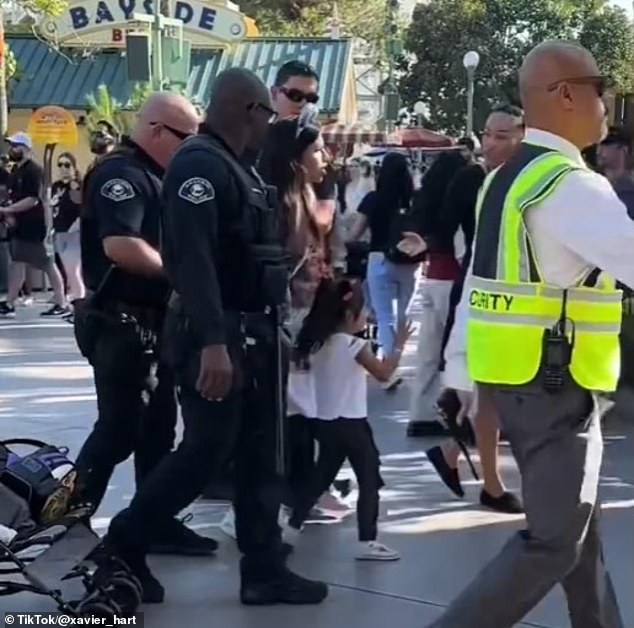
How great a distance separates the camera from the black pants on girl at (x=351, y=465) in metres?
5.62

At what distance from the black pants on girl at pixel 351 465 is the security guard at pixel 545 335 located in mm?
1749

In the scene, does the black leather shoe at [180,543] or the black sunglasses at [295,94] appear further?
the black sunglasses at [295,94]

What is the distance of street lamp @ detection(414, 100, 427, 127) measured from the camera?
48.7 metres

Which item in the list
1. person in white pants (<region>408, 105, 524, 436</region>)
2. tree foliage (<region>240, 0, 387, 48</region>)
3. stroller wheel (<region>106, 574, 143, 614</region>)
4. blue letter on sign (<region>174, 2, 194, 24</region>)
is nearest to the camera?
stroller wheel (<region>106, 574, 143, 614</region>)

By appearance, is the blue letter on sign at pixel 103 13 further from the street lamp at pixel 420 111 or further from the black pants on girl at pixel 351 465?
the black pants on girl at pixel 351 465

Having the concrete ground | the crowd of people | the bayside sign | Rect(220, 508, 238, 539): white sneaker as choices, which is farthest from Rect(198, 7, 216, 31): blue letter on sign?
Rect(220, 508, 238, 539): white sneaker

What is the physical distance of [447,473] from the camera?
6746 mm

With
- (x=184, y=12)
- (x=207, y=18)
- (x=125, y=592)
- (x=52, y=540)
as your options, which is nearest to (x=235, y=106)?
(x=52, y=540)

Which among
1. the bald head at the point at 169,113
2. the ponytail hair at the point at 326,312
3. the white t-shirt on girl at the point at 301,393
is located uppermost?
the bald head at the point at 169,113

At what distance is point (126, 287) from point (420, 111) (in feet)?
145

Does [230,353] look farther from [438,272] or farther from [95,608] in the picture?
[438,272]

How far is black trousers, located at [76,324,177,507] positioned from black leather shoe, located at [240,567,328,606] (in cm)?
74

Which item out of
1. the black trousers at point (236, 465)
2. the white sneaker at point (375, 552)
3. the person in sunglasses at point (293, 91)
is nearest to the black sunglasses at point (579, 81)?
A: the black trousers at point (236, 465)

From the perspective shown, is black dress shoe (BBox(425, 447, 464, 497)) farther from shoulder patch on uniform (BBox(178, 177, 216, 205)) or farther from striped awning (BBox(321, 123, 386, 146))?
striped awning (BBox(321, 123, 386, 146))
